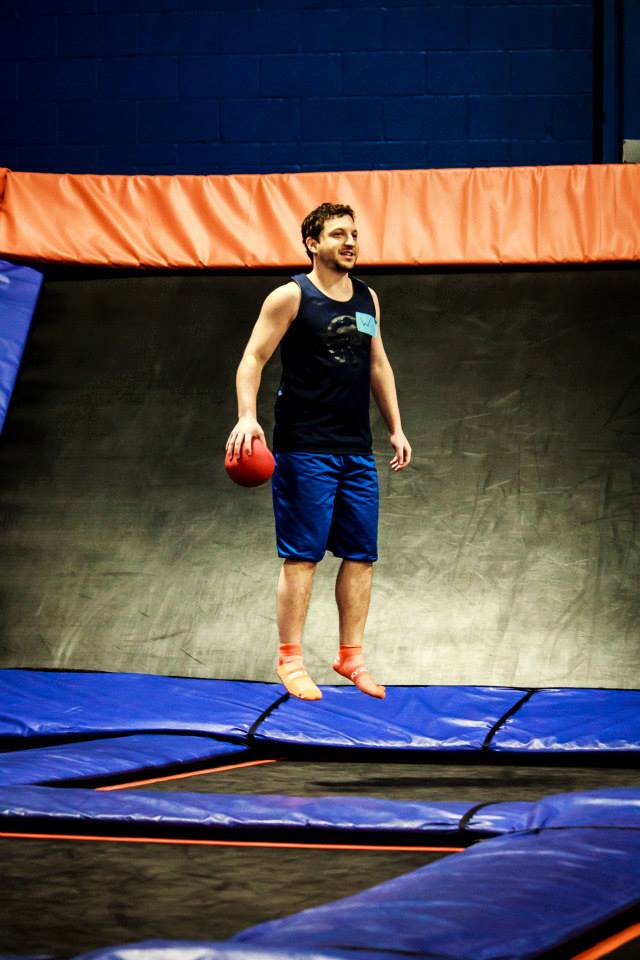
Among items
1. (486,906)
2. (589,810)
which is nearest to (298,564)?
(589,810)

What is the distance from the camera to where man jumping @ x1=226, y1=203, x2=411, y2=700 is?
2.66m

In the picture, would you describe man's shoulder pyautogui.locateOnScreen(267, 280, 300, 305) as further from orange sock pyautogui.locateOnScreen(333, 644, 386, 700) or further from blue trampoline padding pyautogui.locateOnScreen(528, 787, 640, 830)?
blue trampoline padding pyautogui.locateOnScreen(528, 787, 640, 830)

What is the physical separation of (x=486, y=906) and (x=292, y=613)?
1.35m

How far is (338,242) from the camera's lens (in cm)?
269

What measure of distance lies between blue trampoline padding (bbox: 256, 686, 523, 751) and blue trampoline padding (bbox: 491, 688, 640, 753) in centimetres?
6

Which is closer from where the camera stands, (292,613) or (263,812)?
(263,812)

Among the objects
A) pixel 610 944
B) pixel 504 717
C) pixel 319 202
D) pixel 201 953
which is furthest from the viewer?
pixel 319 202

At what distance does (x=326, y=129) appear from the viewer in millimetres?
6023

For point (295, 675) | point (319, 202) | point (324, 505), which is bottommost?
point (295, 675)

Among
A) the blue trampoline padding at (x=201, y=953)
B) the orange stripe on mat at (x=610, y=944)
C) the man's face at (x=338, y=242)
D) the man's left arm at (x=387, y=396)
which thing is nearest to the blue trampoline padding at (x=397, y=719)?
the man's left arm at (x=387, y=396)

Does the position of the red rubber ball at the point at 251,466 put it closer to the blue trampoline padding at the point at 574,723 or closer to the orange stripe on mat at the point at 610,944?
the blue trampoline padding at the point at 574,723

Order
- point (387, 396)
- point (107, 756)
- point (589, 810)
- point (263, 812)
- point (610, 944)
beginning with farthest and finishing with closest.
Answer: point (387, 396) < point (107, 756) < point (263, 812) < point (589, 810) < point (610, 944)

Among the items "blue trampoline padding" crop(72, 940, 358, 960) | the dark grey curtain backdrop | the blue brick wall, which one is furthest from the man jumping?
the blue brick wall

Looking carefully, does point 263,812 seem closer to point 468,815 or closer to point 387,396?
point 468,815
